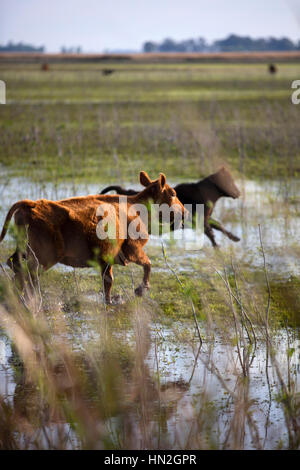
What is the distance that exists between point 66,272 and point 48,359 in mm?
2476

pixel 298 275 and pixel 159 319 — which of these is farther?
pixel 298 275

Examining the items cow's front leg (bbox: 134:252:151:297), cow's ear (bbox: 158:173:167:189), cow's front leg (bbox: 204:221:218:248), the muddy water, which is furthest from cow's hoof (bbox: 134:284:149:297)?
cow's front leg (bbox: 204:221:218:248)

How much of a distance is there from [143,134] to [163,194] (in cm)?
1162

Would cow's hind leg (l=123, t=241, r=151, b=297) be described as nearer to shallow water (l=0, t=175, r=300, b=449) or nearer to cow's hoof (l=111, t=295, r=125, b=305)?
cow's hoof (l=111, t=295, r=125, b=305)

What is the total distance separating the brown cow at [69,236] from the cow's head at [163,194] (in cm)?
2

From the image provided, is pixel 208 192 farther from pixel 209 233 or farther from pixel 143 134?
pixel 143 134

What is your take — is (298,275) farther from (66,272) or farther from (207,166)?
(207,166)

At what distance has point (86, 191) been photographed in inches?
453

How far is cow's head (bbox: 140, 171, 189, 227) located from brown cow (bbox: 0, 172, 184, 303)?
22 mm

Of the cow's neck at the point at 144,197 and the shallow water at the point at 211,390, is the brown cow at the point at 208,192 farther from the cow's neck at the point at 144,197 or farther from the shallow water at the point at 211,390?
the shallow water at the point at 211,390

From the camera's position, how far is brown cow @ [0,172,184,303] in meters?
5.82
